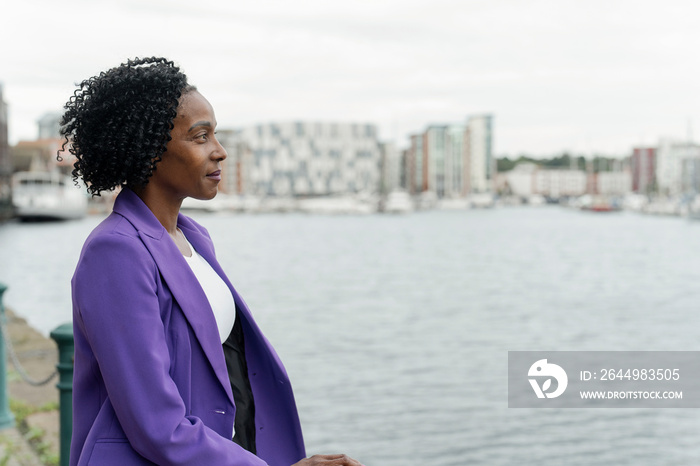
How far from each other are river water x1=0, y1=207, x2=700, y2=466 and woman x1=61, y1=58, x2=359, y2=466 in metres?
6.81

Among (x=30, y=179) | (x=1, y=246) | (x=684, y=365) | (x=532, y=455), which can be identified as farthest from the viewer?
(x=30, y=179)

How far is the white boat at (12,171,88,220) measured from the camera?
78500 millimetres

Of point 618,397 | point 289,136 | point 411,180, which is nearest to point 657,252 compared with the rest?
point 618,397

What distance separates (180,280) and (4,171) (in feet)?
272

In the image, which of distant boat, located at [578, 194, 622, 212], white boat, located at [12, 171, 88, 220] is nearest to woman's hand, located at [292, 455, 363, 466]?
white boat, located at [12, 171, 88, 220]

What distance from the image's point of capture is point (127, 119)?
63.4 inches

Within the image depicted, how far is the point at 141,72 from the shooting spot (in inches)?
64.4

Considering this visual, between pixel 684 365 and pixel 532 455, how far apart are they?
678 cm

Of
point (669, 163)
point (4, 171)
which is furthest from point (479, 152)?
point (4, 171)

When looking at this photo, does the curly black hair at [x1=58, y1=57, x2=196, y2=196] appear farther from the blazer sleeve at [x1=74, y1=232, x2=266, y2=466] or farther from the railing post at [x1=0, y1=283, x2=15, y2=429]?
the railing post at [x1=0, y1=283, x2=15, y2=429]

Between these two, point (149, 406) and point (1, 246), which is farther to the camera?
point (1, 246)

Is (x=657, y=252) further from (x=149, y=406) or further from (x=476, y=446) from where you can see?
(x=149, y=406)

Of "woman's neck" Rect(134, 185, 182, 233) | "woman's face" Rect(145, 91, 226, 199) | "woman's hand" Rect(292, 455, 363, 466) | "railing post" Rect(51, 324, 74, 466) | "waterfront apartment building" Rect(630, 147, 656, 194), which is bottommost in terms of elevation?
"railing post" Rect(51, 324, 74, 466)

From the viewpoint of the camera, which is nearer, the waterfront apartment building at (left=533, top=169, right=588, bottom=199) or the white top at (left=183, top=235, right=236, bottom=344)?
the white top at (left=183, top=235, right=236, bottom=344)
